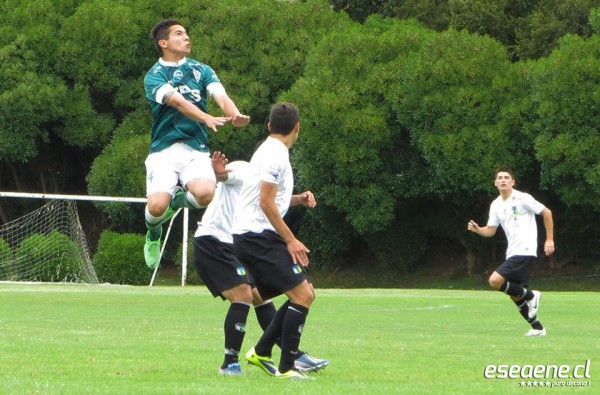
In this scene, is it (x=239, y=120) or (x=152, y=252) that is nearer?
(x=239, y=120)

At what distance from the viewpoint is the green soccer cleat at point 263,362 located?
10453 millimetres

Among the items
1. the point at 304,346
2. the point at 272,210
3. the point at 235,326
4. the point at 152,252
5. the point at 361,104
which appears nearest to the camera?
the point at 272,210

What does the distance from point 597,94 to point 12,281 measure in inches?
774

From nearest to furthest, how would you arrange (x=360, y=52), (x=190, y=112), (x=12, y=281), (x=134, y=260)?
(x=190, y=112) → (x=12, y=281) → (x=134, y=260) → (x=360, y=52)

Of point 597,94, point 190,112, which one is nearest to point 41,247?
point 597,94

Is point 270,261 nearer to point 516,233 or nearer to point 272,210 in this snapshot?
point 272,210

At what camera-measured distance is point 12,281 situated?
1551 inches

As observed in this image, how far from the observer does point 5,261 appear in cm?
4031

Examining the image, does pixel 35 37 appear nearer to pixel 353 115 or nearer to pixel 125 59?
pixel 125 59

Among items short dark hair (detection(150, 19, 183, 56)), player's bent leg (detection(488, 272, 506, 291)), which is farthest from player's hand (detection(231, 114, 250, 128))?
player's bent leg (detection(488, 272, 506, 291))

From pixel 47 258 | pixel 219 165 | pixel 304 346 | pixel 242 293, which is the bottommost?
pixel 47 258

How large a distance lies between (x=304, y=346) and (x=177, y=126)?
10.9ft

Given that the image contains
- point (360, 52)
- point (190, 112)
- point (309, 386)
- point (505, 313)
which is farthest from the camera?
point (360, 52)

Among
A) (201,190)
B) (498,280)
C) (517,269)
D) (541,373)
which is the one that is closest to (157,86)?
(201,190)
